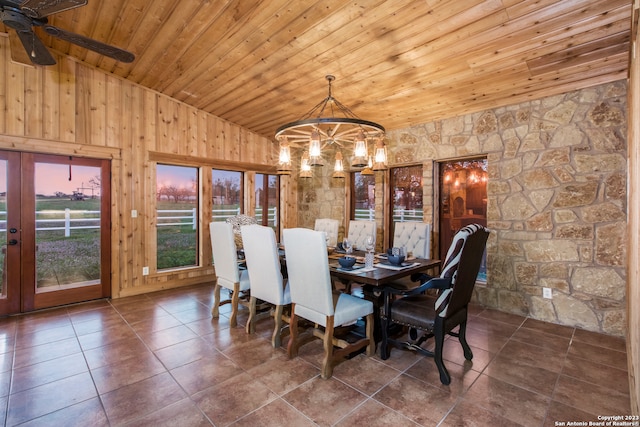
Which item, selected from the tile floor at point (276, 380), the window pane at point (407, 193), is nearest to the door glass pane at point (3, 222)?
the tile floor at point (276, 380)

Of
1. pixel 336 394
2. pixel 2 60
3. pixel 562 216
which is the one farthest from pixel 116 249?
pixel 562 216

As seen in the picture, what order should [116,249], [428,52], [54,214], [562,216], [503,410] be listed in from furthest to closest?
[116,249], [54,214], [562,216], [428,52], [503,410]

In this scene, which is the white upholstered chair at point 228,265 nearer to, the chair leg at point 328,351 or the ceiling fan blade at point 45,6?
the chair leg at point 328,351

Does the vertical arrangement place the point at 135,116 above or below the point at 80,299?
above

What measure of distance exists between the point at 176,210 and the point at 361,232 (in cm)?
344

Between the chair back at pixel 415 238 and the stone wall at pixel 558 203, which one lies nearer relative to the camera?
the stone wall at pixel 558 203

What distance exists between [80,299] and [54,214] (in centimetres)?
120

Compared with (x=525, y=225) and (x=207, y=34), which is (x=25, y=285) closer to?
(x=207, y=34)

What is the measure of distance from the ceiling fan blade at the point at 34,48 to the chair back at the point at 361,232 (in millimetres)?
3764

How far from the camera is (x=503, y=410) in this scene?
1981 millimetres

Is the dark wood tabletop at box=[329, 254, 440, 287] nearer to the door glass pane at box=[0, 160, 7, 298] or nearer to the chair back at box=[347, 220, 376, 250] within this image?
the chair back at box=[347, 220, 376, 250]

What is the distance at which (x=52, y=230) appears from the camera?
3971 millimetres

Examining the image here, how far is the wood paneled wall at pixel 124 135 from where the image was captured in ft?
12.1

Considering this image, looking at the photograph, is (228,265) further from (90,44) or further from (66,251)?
(66,251)
